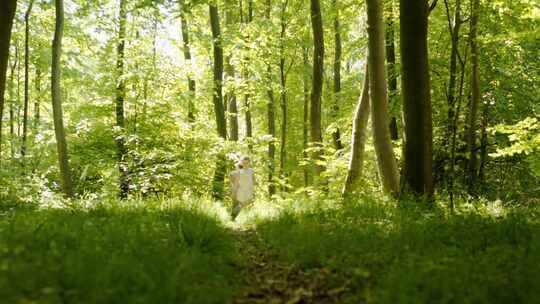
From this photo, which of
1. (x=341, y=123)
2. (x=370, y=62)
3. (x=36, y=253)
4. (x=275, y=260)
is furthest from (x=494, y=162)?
(x=36, y=253)

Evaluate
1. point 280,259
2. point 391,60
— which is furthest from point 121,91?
point 280,259

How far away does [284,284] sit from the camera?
15.4 ft

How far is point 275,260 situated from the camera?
5746 mm

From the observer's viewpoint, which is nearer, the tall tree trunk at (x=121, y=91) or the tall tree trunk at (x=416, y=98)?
the tall tree trunk at (x=416, y=98)

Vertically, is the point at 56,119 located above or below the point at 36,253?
above

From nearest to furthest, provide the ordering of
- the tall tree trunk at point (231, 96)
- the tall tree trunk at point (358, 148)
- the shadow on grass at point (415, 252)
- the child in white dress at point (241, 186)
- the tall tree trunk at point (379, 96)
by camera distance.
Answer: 1. the shadow on grass at point (415, 252)
2. the tall tree trunk at point (379, 96)
3. the child in white dress at point (241, 186)
4. the tall tree trunk at point (358, 148)
5. the tall tree trunk at point (231, 96)

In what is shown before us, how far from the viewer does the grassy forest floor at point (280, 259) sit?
3.66 m

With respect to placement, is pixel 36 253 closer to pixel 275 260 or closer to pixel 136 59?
pixel 275 260

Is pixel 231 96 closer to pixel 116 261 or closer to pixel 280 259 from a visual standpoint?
pixel 280 259

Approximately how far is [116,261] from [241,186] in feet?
22.5

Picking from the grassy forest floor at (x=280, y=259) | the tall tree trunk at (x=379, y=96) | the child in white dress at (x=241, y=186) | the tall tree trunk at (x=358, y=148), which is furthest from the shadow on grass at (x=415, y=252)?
the tall tree trunk at (x=358, y=148)

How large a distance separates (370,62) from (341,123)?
21.6 ft

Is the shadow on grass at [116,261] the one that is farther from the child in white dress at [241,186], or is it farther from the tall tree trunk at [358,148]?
the tall tree trunk at [358,148]

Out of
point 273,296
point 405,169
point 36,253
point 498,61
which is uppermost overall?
point 498,61
